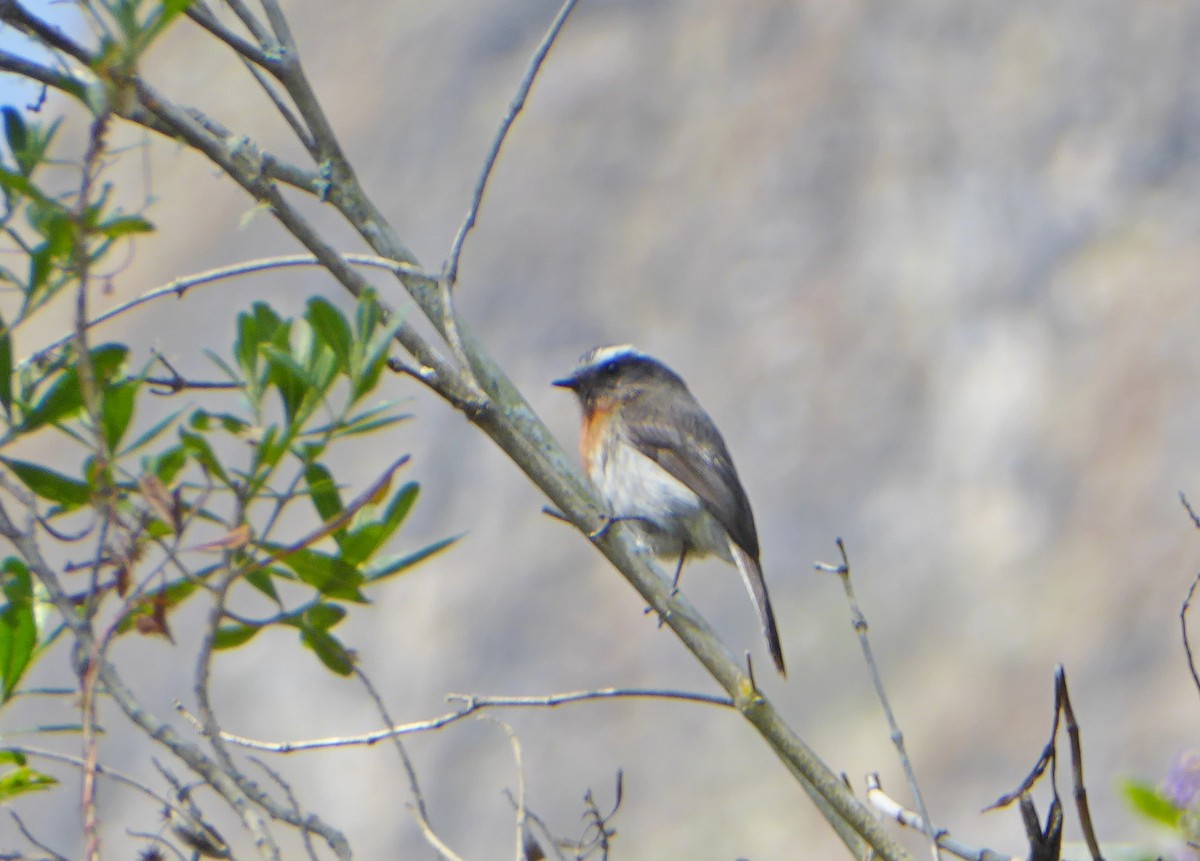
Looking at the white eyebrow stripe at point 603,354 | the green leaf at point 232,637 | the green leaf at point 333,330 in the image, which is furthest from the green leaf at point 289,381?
the white eyebrow stripe at point 603,354

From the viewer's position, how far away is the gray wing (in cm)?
522

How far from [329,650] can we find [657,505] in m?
3.54

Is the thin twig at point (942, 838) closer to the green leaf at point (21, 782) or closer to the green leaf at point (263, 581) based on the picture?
the green leaf at point (263, 581)

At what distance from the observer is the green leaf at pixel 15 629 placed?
1.65 meters

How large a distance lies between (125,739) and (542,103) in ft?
23.1

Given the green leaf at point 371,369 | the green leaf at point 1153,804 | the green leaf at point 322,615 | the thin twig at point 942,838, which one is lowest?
the green leaf at point 1153,804

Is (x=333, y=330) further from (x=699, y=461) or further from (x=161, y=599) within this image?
(x=699, y=461)

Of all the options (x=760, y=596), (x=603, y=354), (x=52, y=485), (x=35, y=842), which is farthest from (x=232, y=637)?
(x=603, y=354)

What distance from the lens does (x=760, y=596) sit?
4930mm

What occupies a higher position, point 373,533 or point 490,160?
point 490,160

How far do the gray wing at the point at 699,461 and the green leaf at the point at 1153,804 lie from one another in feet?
11.3

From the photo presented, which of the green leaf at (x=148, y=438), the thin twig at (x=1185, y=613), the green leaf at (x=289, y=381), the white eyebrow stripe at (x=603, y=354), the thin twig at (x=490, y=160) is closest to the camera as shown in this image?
the green leaf at (x=289, y=381)

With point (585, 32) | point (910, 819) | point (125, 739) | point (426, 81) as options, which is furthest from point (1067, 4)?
point (910, 819)

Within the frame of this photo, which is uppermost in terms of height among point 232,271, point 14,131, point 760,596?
point 760,596
